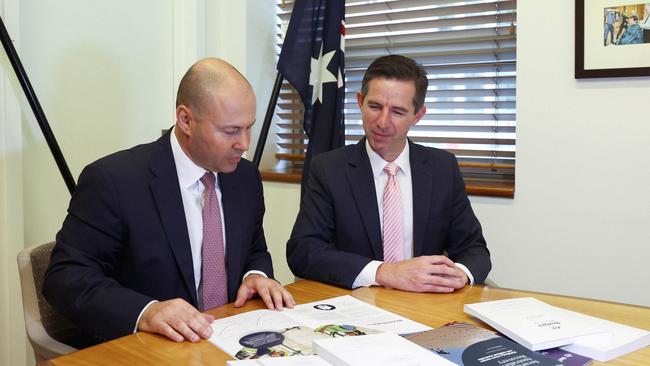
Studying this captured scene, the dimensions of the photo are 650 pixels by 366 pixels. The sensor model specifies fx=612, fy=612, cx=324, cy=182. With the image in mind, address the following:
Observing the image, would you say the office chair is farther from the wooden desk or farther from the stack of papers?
the stack of papers

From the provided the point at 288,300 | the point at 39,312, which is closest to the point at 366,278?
the point at 288,300

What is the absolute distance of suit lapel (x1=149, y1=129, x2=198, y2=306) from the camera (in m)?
1.57

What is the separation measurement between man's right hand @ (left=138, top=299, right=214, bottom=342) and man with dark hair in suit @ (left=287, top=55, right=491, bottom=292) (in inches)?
26.0

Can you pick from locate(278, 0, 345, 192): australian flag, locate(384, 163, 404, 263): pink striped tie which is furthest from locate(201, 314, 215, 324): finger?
locate(278, 0, 345, 192): australian flag

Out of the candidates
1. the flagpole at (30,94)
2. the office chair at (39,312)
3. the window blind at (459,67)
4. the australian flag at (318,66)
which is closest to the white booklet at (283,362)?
the office chair at (39,312)

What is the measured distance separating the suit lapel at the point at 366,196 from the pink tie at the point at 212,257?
19.5 inches

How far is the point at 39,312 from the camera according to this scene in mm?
Result: 1562

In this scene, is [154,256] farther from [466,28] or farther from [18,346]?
[466,28]

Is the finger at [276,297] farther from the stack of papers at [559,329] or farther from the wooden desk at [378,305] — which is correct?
the stack of papers at [559,329]

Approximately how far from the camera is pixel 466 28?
112 inches

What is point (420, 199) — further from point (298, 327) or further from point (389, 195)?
point (298, 327)

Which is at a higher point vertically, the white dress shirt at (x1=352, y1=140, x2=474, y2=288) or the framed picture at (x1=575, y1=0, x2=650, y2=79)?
the framed picture at (x1=575, y1=0, x2=650, y2=79)

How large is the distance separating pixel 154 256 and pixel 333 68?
1.55 metres

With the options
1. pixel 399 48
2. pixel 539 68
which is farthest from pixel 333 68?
pixel 539 68
